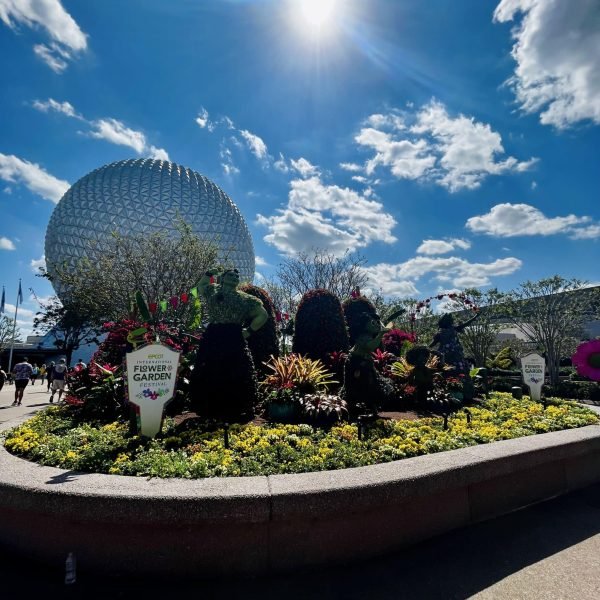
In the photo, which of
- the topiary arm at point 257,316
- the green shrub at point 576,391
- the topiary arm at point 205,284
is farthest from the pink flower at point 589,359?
the green shrub at point 576,391

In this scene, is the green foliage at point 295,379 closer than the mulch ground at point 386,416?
No

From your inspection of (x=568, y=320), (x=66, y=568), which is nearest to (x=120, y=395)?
(x=66, y=568)

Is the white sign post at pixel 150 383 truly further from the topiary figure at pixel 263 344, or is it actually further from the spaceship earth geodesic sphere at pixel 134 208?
the spaceship earth geodesic sphere at pixel 134 208

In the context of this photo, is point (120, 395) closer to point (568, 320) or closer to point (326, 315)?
point (326, 315)

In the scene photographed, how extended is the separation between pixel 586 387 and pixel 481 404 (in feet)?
33.5

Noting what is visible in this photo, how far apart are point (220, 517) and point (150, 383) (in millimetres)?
2441

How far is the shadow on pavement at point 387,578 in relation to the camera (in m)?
2.62

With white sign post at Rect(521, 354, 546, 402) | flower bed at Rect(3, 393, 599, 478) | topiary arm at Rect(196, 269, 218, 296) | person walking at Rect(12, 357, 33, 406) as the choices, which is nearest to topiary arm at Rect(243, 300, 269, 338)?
topiary arm at Rect(196, 269, 218, 296)

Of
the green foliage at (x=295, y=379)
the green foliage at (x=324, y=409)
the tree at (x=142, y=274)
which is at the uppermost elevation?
the tree at (x=142, y=274)

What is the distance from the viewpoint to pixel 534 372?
879 cm

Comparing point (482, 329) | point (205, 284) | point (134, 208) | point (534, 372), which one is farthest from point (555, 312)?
point (134, 208)

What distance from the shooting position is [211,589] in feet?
8.75

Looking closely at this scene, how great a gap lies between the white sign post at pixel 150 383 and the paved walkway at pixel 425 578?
5.66 ft

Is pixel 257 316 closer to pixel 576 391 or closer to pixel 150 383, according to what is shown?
pixel 150 383
